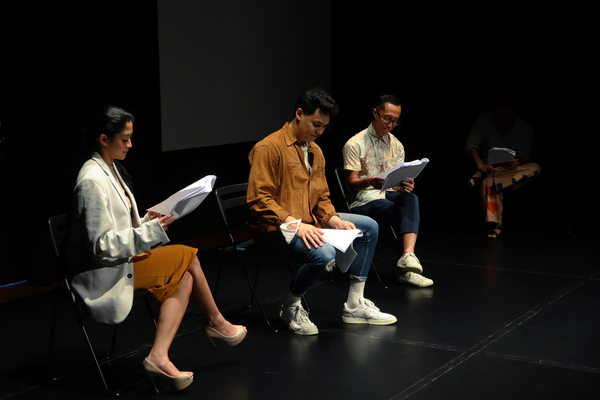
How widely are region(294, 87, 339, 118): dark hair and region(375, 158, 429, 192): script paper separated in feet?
2.25

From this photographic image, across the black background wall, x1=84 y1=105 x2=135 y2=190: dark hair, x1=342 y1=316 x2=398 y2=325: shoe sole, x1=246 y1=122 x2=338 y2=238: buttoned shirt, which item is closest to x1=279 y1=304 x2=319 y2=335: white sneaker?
x1=342 y1=316 x2=398 y2=325: shoe sole

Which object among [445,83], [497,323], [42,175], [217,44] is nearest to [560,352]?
[497,323]

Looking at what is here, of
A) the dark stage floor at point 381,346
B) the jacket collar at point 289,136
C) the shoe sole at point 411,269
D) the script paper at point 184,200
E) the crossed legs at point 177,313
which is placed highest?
the jacket collar at point 289,136

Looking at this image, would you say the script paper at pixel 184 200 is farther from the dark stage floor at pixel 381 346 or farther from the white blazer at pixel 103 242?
the dark stage floor at pixel 381 346

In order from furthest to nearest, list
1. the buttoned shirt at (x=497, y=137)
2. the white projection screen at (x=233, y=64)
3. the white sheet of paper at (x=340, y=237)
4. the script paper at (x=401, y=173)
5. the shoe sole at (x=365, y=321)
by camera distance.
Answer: the buttoned shirt at (x=497, y=137) < the white projection screen at (x=233, y=64) < the script paper at (x=401, y=173) < the shoe sole at (x=365, y=321) < the white sheet of paper at (x=340, y=237)

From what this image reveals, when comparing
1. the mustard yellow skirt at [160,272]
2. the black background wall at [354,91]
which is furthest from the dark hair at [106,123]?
the black background wall at [354,91]

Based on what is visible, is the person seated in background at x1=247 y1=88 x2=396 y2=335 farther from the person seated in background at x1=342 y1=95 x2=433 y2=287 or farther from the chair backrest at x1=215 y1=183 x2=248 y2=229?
the person seated in background at x1=342 y1=95 x2=433 y2=287

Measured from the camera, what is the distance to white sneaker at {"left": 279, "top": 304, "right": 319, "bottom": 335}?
11.7 feet

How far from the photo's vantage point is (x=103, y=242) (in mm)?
2678

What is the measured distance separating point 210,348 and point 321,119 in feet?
3.99

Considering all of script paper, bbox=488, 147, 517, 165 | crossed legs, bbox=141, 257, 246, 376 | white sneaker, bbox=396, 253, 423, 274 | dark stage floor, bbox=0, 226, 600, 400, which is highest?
script paper, bbox=488, 147, 517, 165

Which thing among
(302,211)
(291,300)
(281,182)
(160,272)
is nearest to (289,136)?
(281,182)

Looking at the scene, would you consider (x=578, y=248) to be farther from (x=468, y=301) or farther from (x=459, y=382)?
(x=459, y=382)

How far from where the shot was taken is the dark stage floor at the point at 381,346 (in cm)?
→ 292
